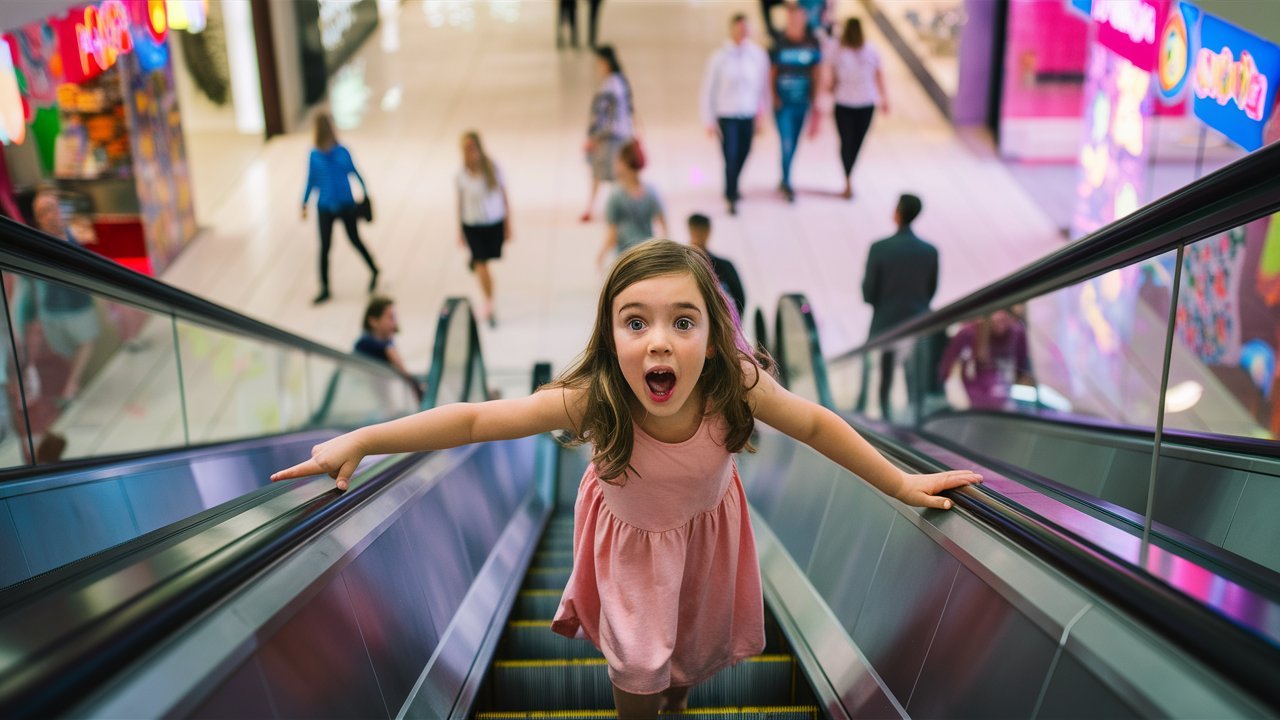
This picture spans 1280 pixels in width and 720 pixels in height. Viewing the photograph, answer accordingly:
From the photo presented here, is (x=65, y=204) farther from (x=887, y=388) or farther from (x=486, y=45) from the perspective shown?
(x=486, y=45)

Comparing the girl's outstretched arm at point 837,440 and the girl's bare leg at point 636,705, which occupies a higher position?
the girl's outstretched arm at point 837,440

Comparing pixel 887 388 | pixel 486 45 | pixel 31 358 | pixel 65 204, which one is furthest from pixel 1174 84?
pixel 486 45

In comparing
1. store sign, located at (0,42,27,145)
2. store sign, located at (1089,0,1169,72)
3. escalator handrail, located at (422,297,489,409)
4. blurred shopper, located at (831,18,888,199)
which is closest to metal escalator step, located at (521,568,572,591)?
escalator handrail, located at (422,297,489,409)

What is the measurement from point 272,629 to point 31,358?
462 centimetres

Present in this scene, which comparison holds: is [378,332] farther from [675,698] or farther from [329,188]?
[675,698]

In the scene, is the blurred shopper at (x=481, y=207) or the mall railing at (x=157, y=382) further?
the blurred shopper at (x=481, y=207)

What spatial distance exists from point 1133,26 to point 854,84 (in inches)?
142

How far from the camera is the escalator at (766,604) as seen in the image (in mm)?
1617

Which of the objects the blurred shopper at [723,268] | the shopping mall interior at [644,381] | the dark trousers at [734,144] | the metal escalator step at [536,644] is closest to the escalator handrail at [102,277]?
the shopping mall interior at [644,381]

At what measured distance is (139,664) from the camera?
5.32ft

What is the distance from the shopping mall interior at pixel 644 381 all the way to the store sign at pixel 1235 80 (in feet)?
0.09

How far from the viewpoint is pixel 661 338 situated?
2.30 metres

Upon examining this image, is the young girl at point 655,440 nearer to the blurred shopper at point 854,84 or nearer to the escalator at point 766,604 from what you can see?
the escalator at point 766,604

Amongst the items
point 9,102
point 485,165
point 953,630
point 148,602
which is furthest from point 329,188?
point 148,602
